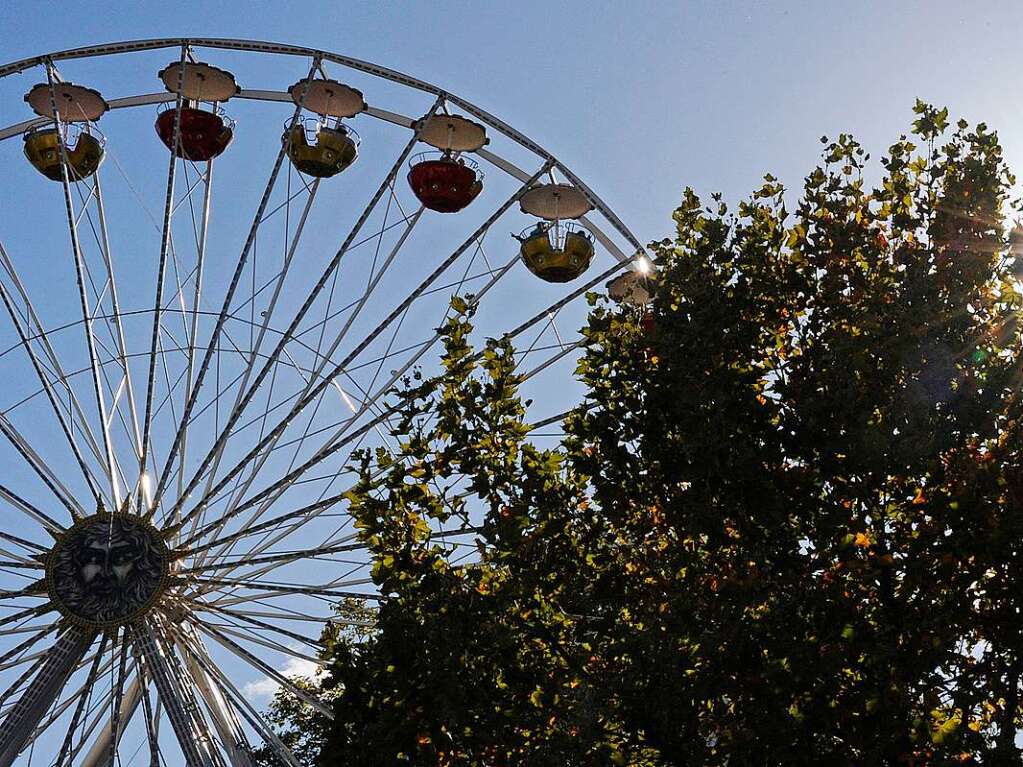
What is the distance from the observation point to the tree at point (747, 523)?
7957 mm

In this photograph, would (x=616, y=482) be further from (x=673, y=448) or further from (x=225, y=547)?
(x=225, y=547)

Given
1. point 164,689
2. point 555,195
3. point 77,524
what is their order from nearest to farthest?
point 164,689, point 77,524, point 555,195

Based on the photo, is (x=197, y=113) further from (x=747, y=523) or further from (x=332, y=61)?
(x=747, y=523)

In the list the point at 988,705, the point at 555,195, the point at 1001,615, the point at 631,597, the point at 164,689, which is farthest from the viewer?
the point at 555,195

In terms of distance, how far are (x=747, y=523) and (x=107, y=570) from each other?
11.3 metres

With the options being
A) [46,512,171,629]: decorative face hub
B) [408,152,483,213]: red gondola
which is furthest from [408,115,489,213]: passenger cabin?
[46,512,171,629]: decorative face hub

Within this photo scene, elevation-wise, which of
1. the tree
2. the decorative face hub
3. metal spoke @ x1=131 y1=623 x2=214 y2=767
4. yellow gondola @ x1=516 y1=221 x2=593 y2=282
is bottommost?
the tree

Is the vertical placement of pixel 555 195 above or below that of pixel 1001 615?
above

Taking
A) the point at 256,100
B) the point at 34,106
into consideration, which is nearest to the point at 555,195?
the point at 256,100

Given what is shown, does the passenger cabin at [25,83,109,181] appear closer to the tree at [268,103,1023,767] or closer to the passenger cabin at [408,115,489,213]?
the passenger cabin at [408,115,489,213]

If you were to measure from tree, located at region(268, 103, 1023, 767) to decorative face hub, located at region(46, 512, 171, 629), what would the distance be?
8.50 metres

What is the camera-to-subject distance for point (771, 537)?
28.0 feet

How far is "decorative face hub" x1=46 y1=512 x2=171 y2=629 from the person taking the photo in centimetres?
1739

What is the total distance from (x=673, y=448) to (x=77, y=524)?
1110cm
